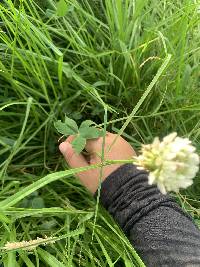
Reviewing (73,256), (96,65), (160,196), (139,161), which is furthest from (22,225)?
(139,161)

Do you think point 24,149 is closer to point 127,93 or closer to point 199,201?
point 127,93

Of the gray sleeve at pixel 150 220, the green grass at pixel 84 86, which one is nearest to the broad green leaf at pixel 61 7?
the green grass at pixel 84 86

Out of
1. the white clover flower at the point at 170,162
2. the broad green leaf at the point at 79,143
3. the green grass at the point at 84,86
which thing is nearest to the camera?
the white clover flower at the point at 170,162

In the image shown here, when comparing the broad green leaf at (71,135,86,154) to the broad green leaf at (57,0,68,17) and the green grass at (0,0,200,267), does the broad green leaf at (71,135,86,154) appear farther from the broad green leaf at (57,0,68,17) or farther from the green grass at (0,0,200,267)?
the broad green leaf at (57,0,68,17)

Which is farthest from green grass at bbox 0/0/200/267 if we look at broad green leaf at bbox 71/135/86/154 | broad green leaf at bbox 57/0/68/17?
broad green leaf at bbox 71/135/86/154

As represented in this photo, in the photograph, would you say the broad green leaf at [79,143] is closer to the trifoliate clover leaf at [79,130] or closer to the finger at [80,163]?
the trifoliate clover leaf at [79,130]

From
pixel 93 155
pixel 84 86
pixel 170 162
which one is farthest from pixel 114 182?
pixel 170 162
